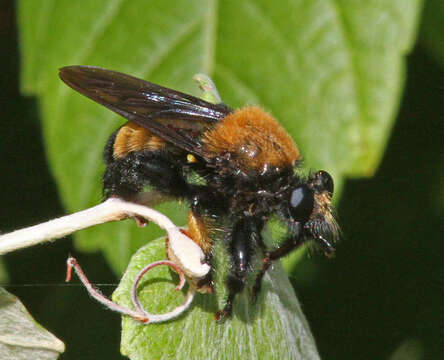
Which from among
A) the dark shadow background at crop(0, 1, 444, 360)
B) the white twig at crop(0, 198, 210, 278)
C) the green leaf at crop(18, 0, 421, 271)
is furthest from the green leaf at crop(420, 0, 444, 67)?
the white twig at crop(0, 198, 210, 278)

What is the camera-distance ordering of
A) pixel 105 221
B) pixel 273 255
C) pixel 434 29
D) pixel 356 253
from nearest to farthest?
pixel 105 221
pixel 273 255
pixel 434 29
pixel 356 253

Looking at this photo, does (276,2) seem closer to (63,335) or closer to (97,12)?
(97,12)

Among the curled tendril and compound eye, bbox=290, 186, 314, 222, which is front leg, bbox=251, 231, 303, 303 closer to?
compound eye, bbox=290, 186, 314, 222

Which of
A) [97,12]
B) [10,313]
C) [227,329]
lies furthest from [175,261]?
[97,12]

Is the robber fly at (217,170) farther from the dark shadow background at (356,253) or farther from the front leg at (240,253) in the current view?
the dark shadow background at (356,253)

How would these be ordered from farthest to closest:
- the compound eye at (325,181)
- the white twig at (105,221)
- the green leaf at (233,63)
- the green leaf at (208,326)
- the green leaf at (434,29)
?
1. the green leaf at (434,29)
2. the green leaf at (233,63)
3. the compound eye at (325,181)
4. the green leaf at (208,326)
5. the white twig at (105,221)

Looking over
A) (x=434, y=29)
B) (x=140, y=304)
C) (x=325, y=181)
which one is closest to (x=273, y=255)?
(x=325, y=181)

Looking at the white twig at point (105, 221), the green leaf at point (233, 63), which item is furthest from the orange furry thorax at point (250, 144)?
the green leaf at point (233, 63)

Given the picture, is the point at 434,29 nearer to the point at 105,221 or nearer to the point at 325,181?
the point at 325,181

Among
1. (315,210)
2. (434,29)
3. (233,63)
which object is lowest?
(315,210)
